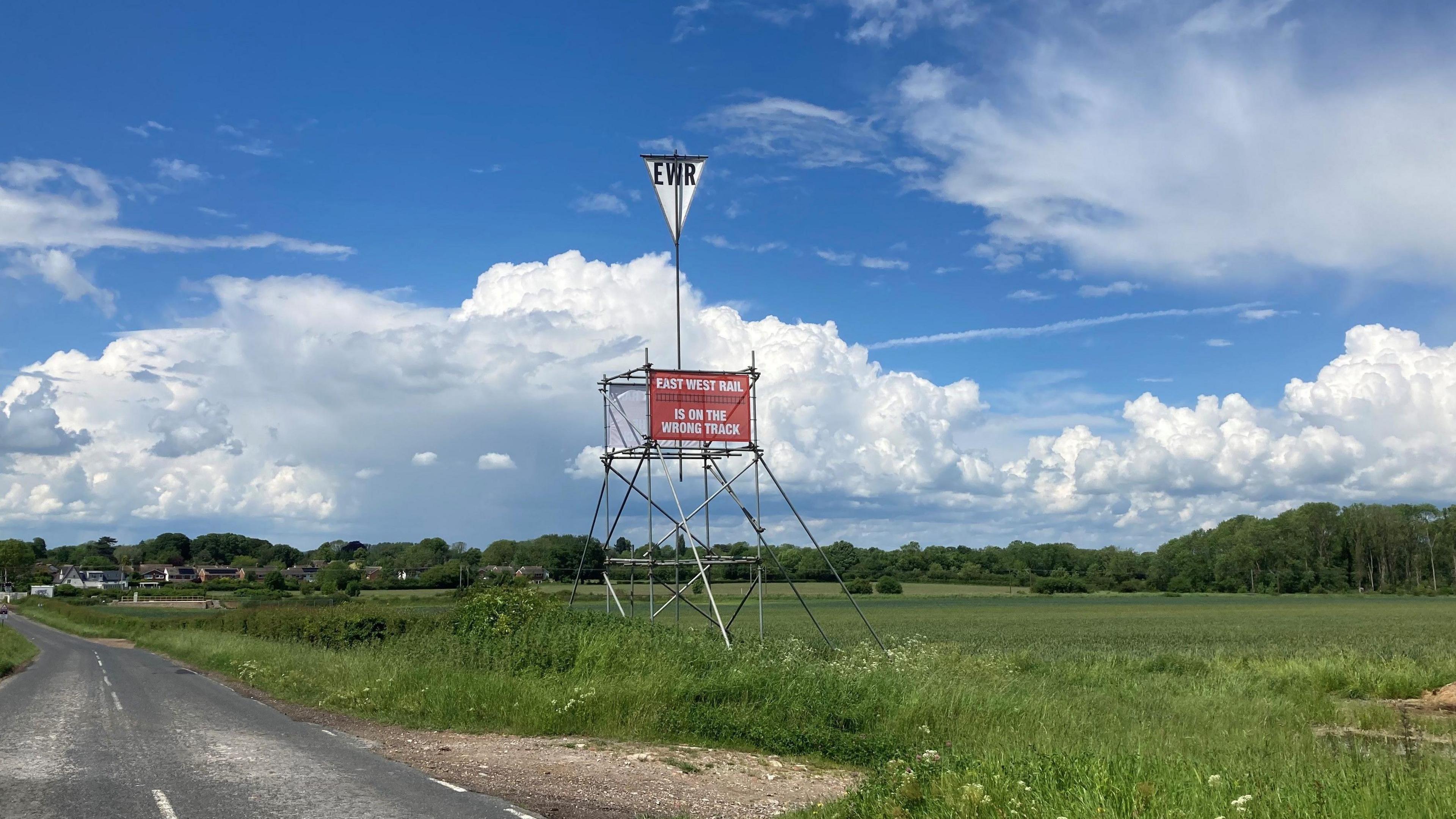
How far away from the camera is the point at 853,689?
14945 millimetres

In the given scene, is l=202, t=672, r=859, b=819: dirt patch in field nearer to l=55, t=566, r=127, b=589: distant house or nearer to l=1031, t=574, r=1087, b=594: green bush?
l=1031, t=574, r=1087, b=594: green bush

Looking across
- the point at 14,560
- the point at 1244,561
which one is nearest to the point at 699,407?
the point at 1244,561

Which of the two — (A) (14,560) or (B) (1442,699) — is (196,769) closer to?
(B) (1442,699)

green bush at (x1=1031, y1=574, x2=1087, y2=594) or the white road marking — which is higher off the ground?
the white road marking

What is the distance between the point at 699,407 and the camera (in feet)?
76.6

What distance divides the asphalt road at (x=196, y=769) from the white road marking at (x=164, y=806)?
17 millimetres

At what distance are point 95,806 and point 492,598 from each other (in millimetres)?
10792

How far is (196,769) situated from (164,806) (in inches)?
97.2

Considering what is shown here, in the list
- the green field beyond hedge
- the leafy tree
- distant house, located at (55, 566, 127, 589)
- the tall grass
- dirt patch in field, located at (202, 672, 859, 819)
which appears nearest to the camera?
the green field beyond hedge

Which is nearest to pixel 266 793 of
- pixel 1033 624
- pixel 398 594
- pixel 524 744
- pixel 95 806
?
pixel 95 806

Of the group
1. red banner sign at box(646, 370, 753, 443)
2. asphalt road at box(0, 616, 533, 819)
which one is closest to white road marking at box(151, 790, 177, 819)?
asphalt road at box(0, 616, 533, 819)

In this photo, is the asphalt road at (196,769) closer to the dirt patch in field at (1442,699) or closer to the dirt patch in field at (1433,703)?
Result: the dirt patch in field at (1433,703)

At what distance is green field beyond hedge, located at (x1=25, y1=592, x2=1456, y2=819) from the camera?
25.7ft

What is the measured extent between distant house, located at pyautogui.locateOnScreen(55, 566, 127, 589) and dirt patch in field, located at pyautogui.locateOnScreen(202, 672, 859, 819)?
190462mm
